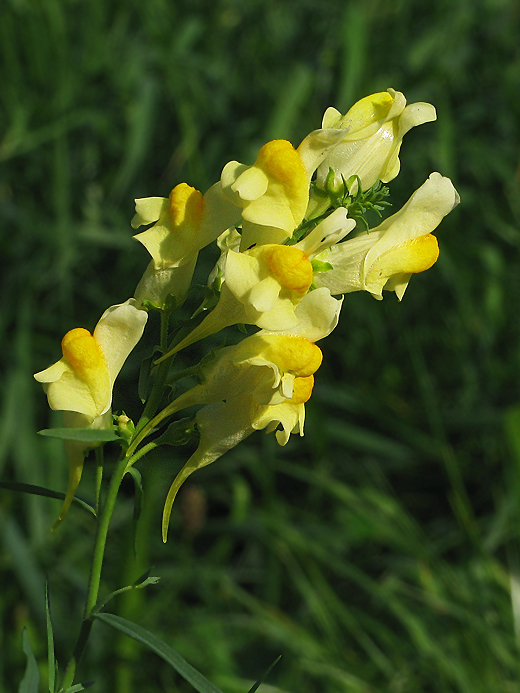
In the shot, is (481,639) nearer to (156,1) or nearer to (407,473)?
(407,473)

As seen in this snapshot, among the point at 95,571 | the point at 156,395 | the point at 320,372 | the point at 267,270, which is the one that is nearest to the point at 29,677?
the point at 95,571

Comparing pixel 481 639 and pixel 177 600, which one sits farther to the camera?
pixel 177 600

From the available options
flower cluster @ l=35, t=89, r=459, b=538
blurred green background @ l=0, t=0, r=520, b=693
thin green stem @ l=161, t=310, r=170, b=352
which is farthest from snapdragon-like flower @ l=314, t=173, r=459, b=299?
blurred green background @ l=0, t=0, r=520, b=693

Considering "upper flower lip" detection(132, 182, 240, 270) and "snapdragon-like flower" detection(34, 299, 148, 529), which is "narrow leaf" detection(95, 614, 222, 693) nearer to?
"snapdragon-like flower" detection(34, 299, 148, 529)

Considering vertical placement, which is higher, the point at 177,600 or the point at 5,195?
the point at 5,195

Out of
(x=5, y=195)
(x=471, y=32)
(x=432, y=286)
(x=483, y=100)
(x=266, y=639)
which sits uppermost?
(x=471, y=32)

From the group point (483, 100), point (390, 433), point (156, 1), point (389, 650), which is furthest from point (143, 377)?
point (483, 100)

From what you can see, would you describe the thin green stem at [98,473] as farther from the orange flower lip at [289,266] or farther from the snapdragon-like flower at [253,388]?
the orange flower lip at [289,266]
